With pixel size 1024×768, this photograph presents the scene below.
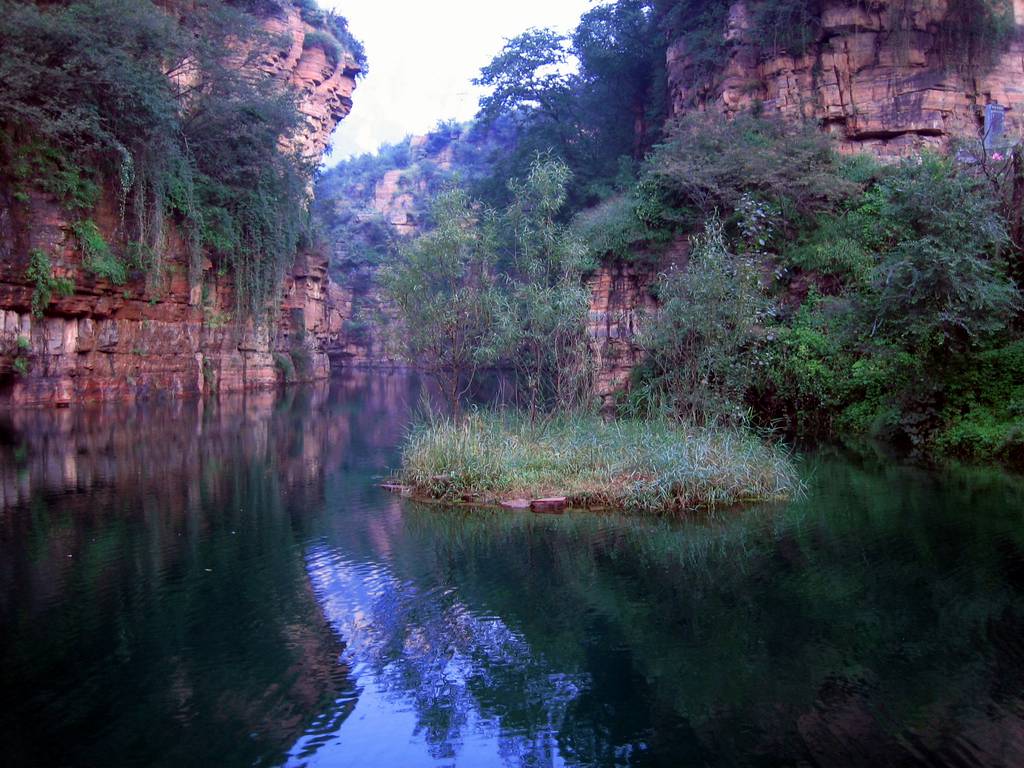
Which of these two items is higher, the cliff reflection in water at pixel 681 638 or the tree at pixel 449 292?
the tree at pixel 449 292

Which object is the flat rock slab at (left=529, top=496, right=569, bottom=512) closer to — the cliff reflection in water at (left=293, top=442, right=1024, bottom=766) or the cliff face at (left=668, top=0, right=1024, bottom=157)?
the cliff reflection in water at (left=293, top=442, right=1024, bottom=766)

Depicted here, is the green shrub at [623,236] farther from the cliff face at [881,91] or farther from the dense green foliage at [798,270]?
the cliff face at [881,91]

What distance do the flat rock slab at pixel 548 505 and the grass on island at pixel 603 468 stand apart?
7.9 inches

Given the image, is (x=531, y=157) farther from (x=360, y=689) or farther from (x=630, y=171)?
(x=360, y=689)

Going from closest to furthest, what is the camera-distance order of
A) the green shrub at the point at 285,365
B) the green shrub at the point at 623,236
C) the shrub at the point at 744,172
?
the shrub at the point at 744,172 → the green shrub at the point at 623,236 → the green shrub at the point at 285,365

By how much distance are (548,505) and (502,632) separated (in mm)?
4419

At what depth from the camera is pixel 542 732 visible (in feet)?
16.8

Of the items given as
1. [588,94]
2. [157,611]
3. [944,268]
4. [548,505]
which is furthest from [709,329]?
[588,94]

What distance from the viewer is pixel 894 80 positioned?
987 inches

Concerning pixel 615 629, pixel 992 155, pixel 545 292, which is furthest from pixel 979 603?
pixel 992 155

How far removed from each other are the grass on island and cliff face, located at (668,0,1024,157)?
16331 mm

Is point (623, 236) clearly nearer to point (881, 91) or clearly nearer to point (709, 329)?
point (881, 91)

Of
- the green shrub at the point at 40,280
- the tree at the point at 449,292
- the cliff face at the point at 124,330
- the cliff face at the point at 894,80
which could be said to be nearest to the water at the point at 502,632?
the tree at the point at 449,292

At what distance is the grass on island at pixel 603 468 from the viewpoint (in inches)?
442
